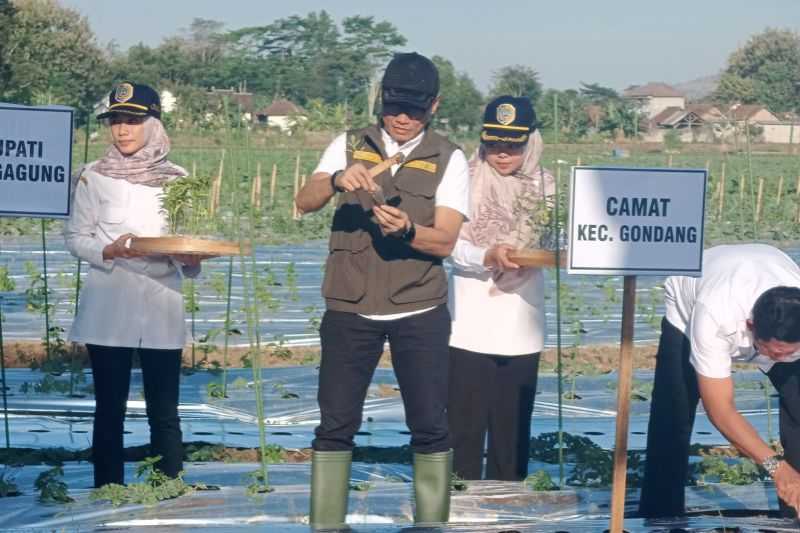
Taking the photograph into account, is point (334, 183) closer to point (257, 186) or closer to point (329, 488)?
point (329, 488)

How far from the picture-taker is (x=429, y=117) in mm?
4027

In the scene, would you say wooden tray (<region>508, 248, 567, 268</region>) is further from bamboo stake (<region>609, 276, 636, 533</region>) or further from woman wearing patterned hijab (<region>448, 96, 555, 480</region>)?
bamboo stake (<region>609, 276, 636, 533</region>)

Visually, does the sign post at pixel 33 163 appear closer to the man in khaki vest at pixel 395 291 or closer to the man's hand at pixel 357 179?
the man in khaki vest at pixel 395 291

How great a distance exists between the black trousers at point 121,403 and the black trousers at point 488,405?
0.93 metres

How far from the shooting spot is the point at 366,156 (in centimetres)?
398

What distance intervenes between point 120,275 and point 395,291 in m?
1.04

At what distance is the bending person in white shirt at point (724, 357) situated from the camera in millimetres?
3674

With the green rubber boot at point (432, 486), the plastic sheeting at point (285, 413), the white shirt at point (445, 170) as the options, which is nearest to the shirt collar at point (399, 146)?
the white shirt at point (445, 170)

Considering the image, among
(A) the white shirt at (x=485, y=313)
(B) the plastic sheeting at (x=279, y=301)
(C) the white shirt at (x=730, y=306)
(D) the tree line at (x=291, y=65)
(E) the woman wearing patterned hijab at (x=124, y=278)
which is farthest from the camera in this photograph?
(D) the tree line at (x=291, y=65)

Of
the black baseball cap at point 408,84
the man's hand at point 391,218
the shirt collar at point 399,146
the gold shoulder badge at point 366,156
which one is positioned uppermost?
the black baseball cap at point 408,84

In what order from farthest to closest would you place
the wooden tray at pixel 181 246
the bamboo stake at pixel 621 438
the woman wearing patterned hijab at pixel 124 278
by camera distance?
1. the woman wearing patterned hijab at pixel 124 278
2. the wooden tray at pixel 181 246
3. the bamboo stake at pixel 621 438

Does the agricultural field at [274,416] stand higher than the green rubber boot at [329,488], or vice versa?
the green rubber boot at [329,488]

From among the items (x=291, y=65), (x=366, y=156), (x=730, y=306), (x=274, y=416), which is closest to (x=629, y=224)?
(x=730, y=306)

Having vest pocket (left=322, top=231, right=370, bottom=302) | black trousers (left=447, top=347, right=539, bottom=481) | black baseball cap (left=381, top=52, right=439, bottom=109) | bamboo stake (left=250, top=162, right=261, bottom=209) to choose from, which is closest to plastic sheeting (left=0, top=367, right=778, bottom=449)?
bamboo stake (left=250, top=162, right=261, bottom=209)
